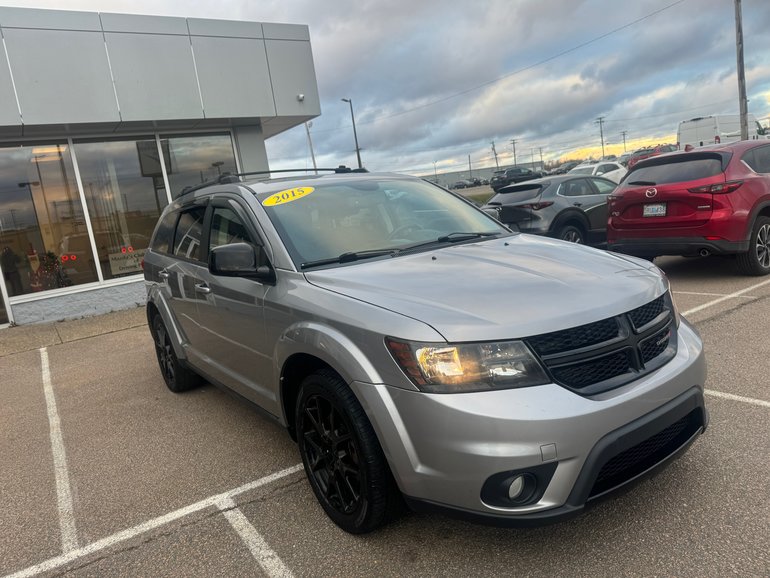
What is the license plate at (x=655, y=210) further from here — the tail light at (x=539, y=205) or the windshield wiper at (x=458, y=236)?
the windshield wiper at (x=458, y=236)

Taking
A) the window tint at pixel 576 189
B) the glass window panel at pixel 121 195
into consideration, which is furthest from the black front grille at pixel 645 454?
the glass window panel at pixel 121 195

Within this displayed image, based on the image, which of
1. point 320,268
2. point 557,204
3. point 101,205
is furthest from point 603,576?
point 101,205

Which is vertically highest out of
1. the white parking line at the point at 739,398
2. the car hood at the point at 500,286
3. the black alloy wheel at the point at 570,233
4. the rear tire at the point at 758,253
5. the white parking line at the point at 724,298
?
the car hood at the point at 500,286

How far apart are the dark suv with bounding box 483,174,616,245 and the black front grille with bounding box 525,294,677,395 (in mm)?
7086

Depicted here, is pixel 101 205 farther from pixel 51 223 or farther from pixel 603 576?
pixel 603 576

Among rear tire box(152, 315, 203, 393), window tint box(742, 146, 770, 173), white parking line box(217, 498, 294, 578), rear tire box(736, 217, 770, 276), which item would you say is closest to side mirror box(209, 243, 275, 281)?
white parking line box(217, 498, 294, 578)

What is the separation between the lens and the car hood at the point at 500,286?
2127 mm

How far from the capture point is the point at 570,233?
9766 mm

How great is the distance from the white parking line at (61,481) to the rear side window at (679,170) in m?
7.17

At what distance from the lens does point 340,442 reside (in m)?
2.50

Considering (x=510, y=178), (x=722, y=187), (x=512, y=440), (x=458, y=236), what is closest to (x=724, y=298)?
(x=722, y=187)

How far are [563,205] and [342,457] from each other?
8.10 metres

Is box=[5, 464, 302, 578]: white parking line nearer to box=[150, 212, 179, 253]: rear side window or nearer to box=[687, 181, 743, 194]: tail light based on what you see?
box=[150, 212, 179, 253]: rear side window

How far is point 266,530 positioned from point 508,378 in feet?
5.02
